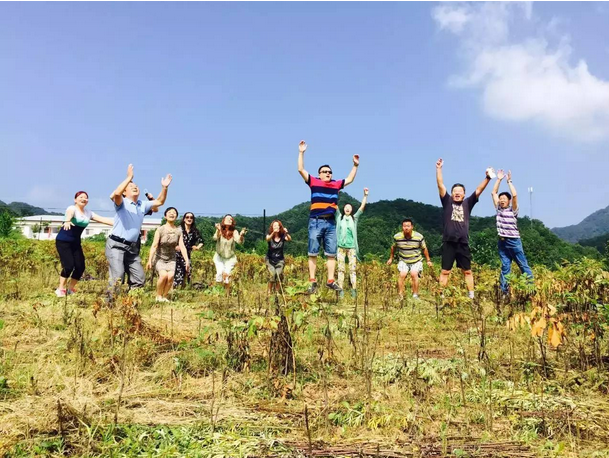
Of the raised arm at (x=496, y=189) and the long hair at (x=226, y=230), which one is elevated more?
the raised arm at (x=496, y=189)

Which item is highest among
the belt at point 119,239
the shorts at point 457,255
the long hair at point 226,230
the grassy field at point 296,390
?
the long hair at point 226,230

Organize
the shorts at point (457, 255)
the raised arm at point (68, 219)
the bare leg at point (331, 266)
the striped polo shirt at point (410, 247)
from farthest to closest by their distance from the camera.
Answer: the striped polo shirt at point (410, 247), the bare leg at point (331, 266), the shorts at point (457, 255), the raised arm at point (68, 219)

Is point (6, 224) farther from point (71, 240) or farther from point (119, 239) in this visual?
point (119, 239)

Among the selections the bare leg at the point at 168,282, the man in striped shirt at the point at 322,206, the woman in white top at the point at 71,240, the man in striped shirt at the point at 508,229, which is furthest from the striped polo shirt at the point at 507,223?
the woman in white top at the point at 71,240

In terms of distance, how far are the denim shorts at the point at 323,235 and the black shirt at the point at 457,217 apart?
68.2 inches

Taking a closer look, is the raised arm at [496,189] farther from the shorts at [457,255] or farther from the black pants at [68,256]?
the black pants at [68,256]

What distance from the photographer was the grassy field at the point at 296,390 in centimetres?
237

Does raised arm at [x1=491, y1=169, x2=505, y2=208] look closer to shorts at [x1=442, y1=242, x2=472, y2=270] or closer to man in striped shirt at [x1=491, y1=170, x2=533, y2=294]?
man in striped shirt at [x1=491, y1=170, x2=533, y2=294]

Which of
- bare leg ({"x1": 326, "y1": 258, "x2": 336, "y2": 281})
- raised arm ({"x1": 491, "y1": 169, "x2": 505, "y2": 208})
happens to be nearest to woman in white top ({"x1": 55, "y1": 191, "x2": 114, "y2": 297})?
bare leg ({"x1": 326, "y1": 258, "x2": 336, "y2": 281})

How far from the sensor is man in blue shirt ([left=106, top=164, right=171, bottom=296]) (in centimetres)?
588

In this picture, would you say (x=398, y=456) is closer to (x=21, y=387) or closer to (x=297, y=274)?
(x=21, y=387)

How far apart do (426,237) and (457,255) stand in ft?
97.1

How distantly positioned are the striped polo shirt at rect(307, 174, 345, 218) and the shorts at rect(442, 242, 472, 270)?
186 cm

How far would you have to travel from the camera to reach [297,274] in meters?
10.5
